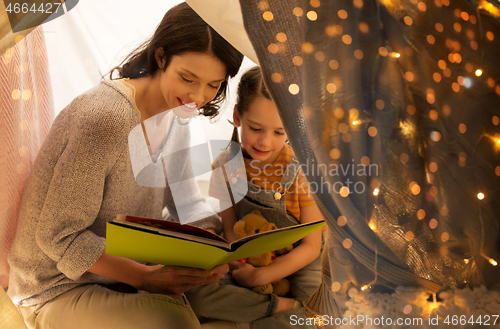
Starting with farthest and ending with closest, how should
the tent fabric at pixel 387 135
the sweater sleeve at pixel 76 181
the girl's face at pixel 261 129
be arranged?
the girl's face at pixel 261 129
the sweater sleeve at pixel 76 181
the tent fabric at pixel 387 135

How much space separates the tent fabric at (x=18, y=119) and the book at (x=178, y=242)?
27 cm

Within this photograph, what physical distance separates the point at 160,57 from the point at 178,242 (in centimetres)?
41

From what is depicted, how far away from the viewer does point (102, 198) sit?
0.71 m

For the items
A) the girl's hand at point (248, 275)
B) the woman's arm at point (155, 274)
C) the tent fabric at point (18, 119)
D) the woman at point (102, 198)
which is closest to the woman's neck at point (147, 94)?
the woman at point (102, 198)

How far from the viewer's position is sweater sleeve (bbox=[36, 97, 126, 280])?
646 millimetres

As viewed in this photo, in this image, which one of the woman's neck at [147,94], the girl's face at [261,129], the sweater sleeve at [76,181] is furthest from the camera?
the girl's face at [261,129]

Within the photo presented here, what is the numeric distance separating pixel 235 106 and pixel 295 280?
0.50 metres

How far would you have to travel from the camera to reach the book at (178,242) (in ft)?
1.76

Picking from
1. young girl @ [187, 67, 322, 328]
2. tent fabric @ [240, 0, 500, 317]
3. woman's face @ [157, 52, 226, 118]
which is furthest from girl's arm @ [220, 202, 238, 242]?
tent fabric @ [240, 0, 500, 317]

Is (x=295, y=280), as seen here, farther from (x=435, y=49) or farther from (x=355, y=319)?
(x=435, y=49)

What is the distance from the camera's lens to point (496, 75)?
534mm

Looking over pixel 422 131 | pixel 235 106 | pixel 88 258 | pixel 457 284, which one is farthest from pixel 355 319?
pixel 235 106

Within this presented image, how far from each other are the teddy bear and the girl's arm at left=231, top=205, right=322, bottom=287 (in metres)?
0.02

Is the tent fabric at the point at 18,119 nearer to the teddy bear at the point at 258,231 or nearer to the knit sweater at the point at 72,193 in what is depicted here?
the knit sweater at the point at 72,193
